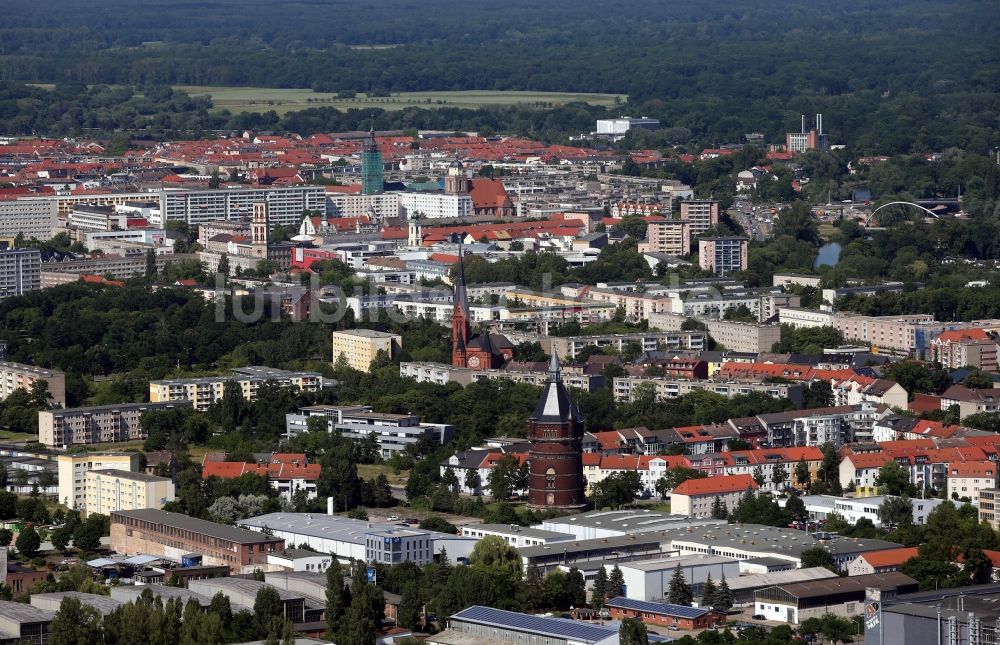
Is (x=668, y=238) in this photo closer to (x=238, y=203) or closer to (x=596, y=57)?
(x=238, y=203)

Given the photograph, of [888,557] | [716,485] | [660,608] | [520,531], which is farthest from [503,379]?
[660,608]

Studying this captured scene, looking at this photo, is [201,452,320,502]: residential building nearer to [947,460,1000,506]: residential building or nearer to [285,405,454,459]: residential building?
[285,405,454,459]: residential building

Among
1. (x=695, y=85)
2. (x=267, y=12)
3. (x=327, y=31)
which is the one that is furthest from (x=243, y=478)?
(x=267, y=12)

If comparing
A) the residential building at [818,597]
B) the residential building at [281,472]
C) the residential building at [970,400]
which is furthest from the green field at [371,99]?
the residential building at [818,597]

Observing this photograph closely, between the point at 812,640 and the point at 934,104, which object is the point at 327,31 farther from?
the point at 812,640

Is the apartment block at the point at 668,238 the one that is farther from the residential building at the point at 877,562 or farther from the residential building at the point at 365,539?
the residential building at the point at 877,562

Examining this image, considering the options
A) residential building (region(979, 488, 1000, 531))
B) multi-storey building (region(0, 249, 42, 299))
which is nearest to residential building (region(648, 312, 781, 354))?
residential building (region(979, 488, 1000, 531))
